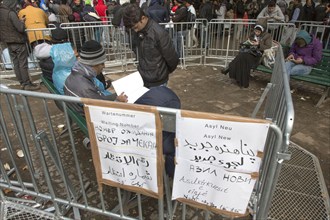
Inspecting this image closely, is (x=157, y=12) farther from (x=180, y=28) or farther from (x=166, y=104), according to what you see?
(x=166, y=104)

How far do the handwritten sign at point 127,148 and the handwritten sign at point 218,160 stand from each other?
191mm

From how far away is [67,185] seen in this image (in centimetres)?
268

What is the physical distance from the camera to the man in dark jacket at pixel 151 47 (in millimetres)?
3721

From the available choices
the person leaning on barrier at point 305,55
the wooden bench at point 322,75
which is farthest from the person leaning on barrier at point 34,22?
the wooden bench at point 322,75

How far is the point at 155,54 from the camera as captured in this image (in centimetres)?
404

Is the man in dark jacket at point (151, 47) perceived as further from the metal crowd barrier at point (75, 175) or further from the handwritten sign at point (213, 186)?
the handwritten sign at point (213, 186)

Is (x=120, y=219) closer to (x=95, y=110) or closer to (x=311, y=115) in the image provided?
(x=95, y=110)

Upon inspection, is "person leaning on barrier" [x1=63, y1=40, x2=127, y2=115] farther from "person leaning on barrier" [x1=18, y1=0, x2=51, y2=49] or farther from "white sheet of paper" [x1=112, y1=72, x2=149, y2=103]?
"person leaning on barrier" [x1=18, y1=0, x2=51, y2=49]

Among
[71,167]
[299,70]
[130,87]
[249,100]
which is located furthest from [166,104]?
[299,70]

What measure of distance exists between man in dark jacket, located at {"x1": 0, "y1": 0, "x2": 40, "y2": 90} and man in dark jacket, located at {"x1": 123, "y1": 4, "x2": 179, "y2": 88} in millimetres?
3259

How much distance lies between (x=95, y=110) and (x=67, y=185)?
3.52ft

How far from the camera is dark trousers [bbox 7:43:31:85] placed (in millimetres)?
6069

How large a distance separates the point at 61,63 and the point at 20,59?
321 cm

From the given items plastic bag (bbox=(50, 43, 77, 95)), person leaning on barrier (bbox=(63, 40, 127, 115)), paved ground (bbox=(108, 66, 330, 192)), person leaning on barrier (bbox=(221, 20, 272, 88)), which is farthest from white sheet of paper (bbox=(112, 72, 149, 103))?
person leaning on barrier (bbox=(221, 20, 272, 88))
